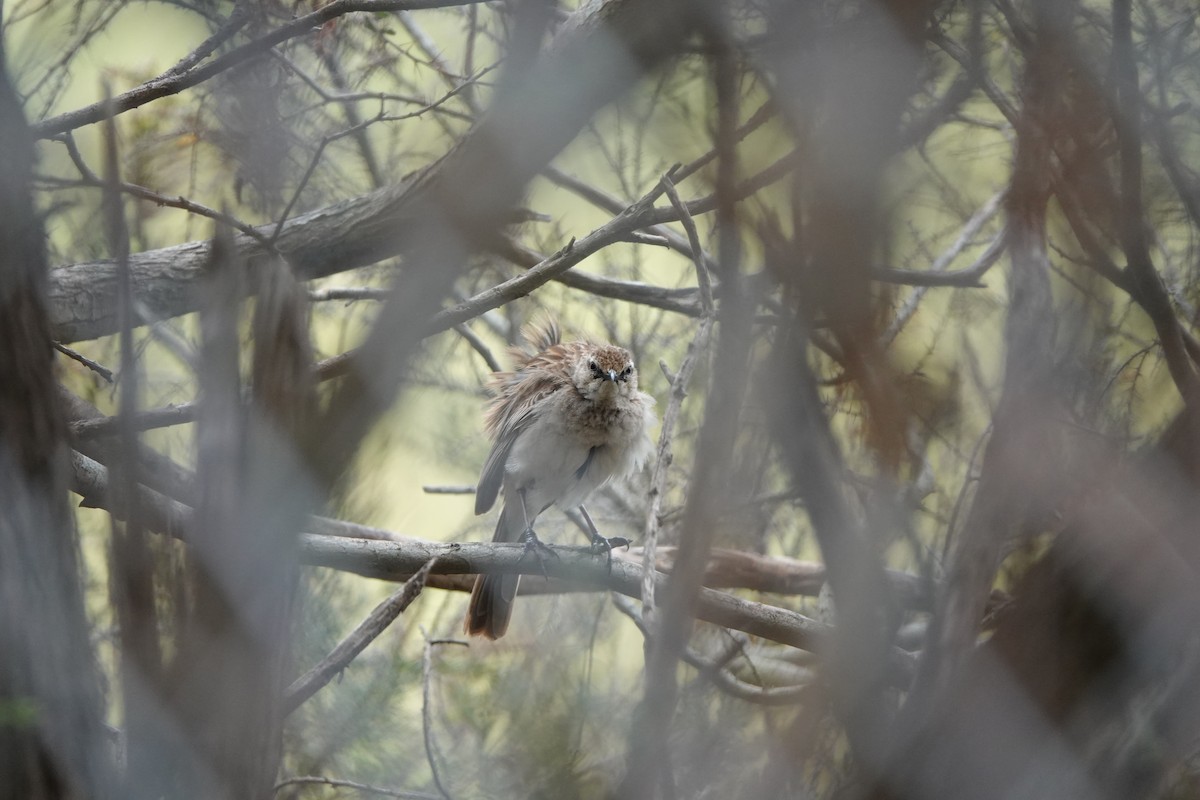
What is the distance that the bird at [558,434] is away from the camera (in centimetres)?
371

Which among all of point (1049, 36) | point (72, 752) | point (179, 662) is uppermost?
point (1049, 36)

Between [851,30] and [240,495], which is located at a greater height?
[851,30]

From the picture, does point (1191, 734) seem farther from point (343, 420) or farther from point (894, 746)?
point (343, 420)

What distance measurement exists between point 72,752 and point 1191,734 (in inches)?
38.9

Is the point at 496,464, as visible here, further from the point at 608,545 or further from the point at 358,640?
the point at 358,640

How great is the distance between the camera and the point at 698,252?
1.82 meters

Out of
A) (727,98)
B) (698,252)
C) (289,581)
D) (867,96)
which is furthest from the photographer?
(698,252)

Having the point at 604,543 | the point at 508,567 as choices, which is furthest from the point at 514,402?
the point at 508,567

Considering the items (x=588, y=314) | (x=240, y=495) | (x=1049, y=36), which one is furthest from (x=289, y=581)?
(x=588, y=314)

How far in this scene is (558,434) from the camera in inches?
151

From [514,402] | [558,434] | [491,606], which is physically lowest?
[491,606]

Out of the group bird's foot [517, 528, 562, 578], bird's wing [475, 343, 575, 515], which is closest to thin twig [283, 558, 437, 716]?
bird's foot [517, 528, 562, 578]

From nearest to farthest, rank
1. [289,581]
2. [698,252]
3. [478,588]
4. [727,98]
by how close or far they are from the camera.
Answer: [727,98]
[289,581]
[698,252]
[478,588]

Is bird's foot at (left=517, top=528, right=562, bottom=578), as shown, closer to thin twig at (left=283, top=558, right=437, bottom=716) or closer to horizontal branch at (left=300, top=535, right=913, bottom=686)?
horizontal branch at (left=300, top=535, right=913, bottom=686)
